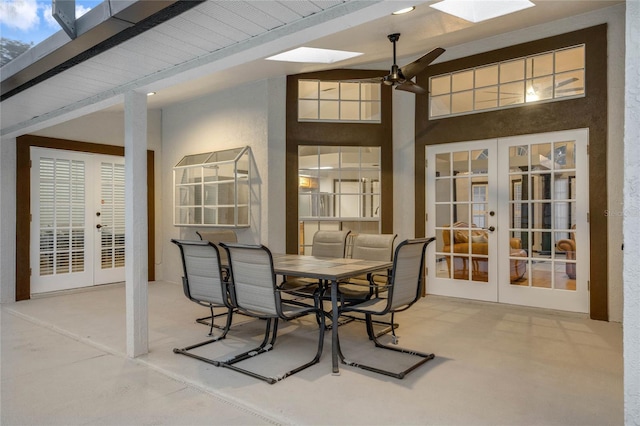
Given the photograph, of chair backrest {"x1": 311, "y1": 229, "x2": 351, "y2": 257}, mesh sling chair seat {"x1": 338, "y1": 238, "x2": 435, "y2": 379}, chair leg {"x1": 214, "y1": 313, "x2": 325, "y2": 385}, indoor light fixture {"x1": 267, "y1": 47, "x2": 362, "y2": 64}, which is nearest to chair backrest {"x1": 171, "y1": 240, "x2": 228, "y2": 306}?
chair leg {"x1": 214, "y1": 313, "x2": 325, "y2": 385}

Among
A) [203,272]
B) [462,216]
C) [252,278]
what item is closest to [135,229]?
[203,272]

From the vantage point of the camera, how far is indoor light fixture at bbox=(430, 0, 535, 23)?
4.30 m

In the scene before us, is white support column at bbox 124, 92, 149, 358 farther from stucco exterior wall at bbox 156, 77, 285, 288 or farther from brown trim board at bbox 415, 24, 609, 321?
brown trim board at bbox 415, 24, 609, 321

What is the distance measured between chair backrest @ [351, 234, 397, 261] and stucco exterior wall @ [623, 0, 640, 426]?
275 centimetres

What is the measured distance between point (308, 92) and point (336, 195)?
1.55 metres

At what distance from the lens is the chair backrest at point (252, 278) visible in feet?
9.79

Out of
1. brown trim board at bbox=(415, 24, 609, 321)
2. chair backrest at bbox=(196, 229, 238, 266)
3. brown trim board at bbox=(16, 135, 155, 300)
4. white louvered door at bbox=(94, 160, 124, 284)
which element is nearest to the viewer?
brown trim board at bbox=(415, 24, 609, 321)

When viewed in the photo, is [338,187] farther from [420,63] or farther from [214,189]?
[420,63]

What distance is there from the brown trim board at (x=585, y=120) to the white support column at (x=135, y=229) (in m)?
3.86

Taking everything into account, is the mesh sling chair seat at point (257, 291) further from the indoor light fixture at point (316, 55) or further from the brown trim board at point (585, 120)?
the brown trim board at point (585, 120)

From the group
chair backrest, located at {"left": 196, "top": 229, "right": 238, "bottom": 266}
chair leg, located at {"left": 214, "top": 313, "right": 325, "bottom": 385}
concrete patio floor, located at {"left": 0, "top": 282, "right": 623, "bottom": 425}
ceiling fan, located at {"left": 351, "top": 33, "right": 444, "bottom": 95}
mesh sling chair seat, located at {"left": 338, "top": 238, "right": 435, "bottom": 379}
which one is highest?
ceiling fan, located at {"left": 351, "top": 33, "right": 444, "bottom": 95}

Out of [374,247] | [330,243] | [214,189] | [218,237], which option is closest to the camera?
[374,247]

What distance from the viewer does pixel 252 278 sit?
310 centimetres

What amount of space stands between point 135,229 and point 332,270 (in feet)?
5.37
